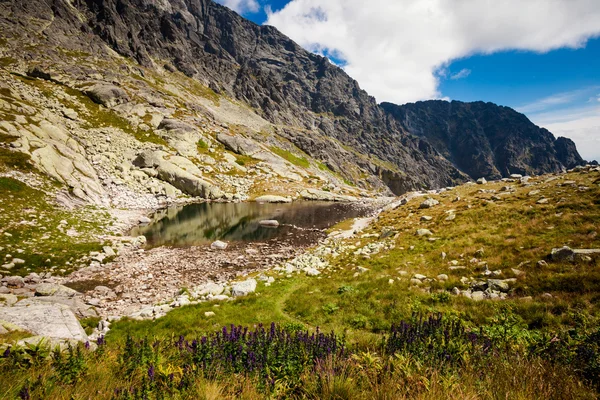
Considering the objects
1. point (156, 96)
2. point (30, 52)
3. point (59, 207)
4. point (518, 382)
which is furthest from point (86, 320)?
point (30, 52)

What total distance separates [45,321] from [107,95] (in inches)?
4069

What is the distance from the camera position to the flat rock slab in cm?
796

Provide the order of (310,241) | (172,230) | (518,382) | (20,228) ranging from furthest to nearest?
1. (172,230)
2. (310,241)
3. (20,228)
4. (518,382)

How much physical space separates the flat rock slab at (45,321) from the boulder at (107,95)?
324 ft

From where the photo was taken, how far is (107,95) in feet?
284

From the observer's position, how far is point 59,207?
94.9ft

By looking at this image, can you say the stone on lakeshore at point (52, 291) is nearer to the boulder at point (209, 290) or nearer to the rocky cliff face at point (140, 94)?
the boulder at point (209, 290)

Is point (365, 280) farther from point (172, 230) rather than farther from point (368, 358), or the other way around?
point (172, 230)

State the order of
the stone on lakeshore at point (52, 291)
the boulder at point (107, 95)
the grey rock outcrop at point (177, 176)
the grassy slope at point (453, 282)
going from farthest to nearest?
the boulder at point (107, 95), the grey rock outcrop at point (177, 176), the stone on lakeshore at point (52, 291), the grassy slope at point (453, 282)

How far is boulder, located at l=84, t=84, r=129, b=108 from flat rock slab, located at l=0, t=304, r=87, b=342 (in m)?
98.7

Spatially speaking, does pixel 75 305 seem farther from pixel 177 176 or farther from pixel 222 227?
pixel 177 176

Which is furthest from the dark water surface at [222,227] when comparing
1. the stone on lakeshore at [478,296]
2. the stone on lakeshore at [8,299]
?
the stone on lakeshore at [478,296]

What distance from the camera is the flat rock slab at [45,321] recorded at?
796 centimetres

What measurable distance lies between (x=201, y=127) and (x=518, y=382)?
359 ft
